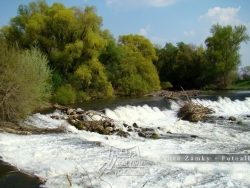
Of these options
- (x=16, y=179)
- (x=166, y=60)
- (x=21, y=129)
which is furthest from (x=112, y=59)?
(x=16, y=179)

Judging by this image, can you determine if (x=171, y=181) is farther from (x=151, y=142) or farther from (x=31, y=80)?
(x=31, y=80)

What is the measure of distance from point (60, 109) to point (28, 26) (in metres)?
9.84

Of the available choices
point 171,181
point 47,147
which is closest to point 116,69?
point 47,147

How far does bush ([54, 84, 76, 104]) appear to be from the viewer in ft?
67.8

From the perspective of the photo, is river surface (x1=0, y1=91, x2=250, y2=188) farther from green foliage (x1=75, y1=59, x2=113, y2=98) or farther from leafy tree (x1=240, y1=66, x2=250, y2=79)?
leafy tree (x1=240, y1=66, x2=250, y2=79)

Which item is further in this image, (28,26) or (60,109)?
(28,26)

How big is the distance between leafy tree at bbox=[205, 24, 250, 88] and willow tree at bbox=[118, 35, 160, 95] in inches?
391

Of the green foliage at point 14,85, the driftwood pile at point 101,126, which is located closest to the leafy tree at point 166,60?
the driftwood pile at point 101,126

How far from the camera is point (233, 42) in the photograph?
3759 centimetres

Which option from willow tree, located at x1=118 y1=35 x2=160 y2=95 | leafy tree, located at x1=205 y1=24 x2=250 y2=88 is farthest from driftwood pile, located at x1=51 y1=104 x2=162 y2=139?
leafy tree, located at x1=205 y1=24 x2=250 y2=88

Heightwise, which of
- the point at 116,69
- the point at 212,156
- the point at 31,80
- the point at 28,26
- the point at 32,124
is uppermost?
the point at 28,26

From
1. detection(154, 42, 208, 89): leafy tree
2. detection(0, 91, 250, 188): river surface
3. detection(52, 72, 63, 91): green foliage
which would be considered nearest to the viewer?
detection(0, 91, 250, 188): river surface

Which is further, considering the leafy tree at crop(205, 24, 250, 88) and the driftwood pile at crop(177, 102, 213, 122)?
the leafy tree at crop(205, 24, 250, 88)

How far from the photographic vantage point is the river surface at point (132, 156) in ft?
20.6
